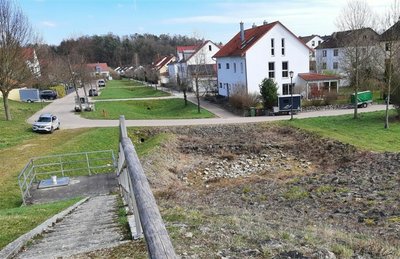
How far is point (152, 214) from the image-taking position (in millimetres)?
2318

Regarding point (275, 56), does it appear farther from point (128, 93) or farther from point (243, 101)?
point (128, 93)

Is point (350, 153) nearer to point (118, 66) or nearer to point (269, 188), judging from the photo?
point (269, 188)

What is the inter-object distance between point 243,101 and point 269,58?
829 cm

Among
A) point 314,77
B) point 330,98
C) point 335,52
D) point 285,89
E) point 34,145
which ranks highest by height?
point 335,52

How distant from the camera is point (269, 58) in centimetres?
4228

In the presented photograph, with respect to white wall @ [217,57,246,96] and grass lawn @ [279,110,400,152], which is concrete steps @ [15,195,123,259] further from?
white wall @ [217,57,246,96]

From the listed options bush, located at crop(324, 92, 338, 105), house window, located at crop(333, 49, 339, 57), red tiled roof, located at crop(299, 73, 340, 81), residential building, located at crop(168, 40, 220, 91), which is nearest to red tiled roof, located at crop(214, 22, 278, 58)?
residential building, located at crop(168, 40, 220, 91)

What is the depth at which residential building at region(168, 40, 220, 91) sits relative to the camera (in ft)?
184

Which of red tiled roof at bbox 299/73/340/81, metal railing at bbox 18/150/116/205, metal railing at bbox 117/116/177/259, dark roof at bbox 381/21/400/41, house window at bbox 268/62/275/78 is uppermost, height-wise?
dark roof at bbox 381/21/400/41

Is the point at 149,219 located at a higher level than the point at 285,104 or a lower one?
higher

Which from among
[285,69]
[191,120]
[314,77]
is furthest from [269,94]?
[314,77]

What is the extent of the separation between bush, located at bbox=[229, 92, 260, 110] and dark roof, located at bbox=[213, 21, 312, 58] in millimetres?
6067

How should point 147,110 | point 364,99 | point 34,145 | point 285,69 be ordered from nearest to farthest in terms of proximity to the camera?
point 34,145, point 364,99, point 285,69, point 147,110

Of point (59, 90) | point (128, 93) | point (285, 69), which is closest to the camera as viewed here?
point (285, 69)
